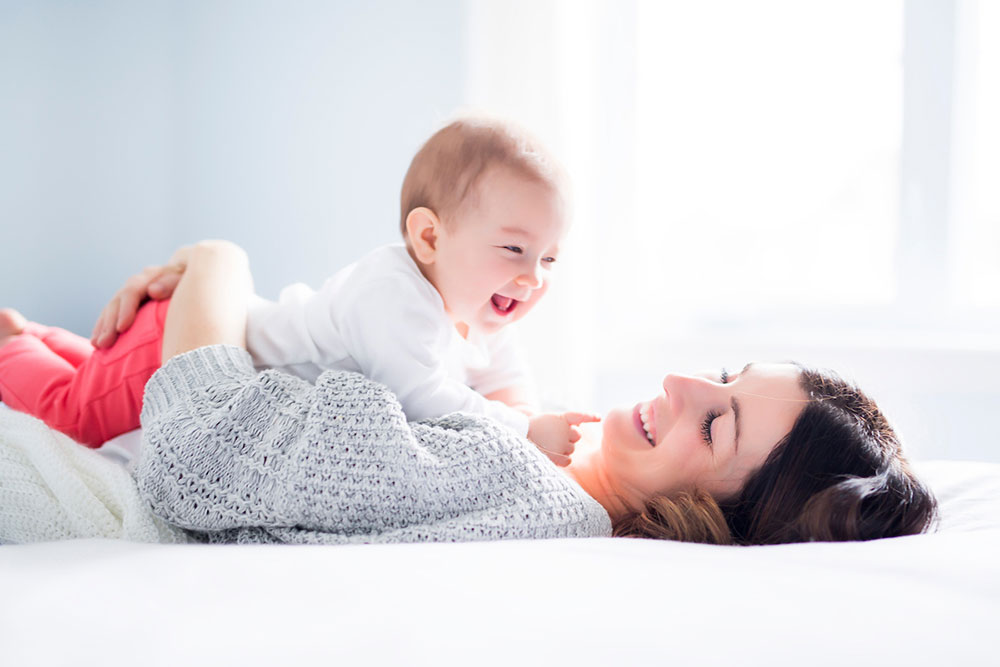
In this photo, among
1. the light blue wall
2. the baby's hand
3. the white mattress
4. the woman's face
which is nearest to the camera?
the white mattress

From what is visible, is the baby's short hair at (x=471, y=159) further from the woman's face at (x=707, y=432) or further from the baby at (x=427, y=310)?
the woman's face at (x=707, y=432)

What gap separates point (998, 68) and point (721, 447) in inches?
85.1

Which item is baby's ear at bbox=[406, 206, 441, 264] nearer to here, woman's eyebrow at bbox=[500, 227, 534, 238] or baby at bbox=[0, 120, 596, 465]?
baby at bbox=[0, 120, 596, 465]

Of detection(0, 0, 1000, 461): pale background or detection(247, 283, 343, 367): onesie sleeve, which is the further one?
detection(0, 0, 1000, 461): pale background

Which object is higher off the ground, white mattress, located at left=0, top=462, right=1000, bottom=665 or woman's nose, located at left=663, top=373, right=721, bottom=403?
woman's nose, located at left=663, top=373, right=721, bottom=403

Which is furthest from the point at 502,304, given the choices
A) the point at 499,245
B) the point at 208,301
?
the point at 208,301

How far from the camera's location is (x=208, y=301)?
1.24 meters

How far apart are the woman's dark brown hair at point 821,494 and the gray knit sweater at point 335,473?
0.16 meters

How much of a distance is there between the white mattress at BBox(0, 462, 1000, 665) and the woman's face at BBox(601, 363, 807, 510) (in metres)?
0.26

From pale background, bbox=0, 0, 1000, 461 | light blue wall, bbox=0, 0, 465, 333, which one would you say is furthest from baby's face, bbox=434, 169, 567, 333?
light blue wall, bbox=0, 0, 465, 333

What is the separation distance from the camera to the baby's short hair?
1.21m

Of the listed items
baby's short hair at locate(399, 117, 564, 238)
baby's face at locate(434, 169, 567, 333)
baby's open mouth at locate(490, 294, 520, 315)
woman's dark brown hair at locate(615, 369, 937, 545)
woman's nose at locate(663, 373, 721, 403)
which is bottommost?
woman's dark brown hair at locate(615, 369, 937, 545)

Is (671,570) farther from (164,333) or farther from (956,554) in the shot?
(164,333)

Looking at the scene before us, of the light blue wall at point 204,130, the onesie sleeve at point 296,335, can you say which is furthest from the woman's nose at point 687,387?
the light blue wall at point 204,130
